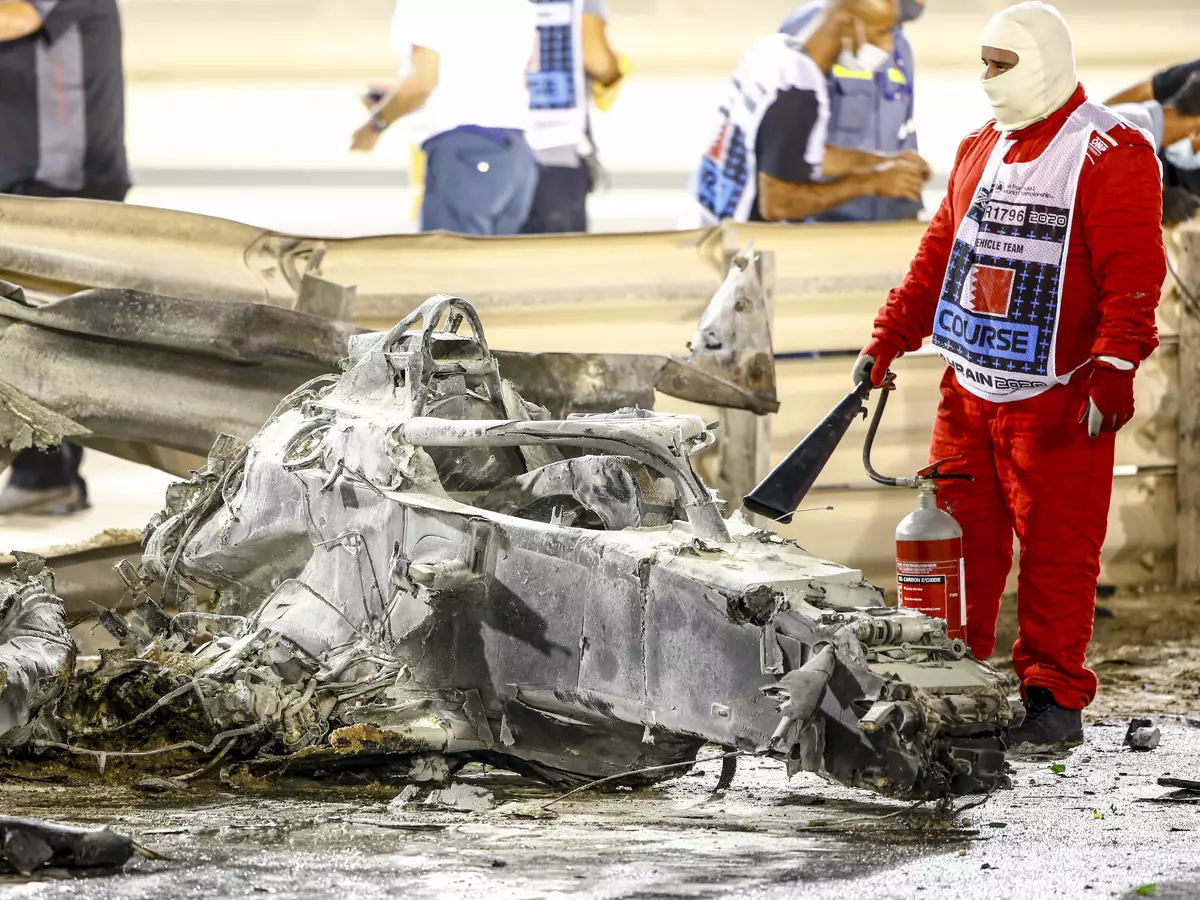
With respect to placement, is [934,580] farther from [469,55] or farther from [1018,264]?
[469,55]

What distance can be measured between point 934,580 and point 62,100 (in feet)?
15.3

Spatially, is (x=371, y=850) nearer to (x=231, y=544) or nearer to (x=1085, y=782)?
(x=231, y=544)

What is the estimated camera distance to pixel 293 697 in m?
4.76

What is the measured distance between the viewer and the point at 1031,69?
554cm

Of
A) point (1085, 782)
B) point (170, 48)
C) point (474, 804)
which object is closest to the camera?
point (474, 804)

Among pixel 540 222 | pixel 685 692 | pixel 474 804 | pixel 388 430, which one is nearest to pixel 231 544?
pixel 388 430

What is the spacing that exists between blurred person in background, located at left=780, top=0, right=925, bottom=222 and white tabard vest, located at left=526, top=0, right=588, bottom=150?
106cm

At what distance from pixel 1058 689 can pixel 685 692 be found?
1.86 m

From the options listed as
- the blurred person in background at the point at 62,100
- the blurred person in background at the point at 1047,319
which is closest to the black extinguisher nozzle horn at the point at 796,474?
the blurred person in background at the point at 1047,319

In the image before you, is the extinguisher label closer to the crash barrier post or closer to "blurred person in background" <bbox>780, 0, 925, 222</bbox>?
"blurred person in background" <bbox>780, 0, 925, 222</bbox>

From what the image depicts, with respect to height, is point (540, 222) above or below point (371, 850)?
above

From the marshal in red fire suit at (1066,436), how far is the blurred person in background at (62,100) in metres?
4.16

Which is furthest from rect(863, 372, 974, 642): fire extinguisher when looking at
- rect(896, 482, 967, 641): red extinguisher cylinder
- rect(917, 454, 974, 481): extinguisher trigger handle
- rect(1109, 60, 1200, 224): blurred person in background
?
rect(1109, 60, 1200, 224): blurred person in background

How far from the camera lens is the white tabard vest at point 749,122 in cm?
845
